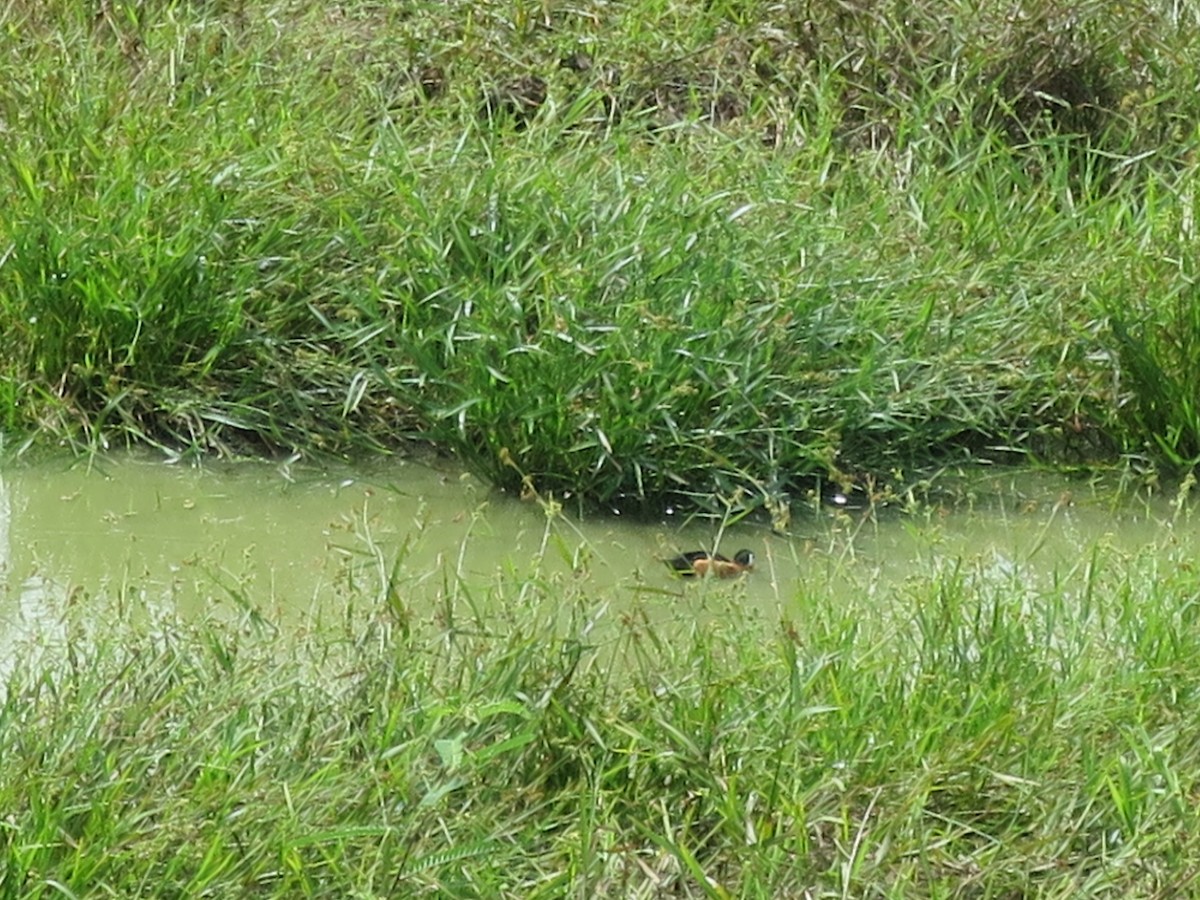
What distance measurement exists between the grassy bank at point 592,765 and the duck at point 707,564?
693 millimetres

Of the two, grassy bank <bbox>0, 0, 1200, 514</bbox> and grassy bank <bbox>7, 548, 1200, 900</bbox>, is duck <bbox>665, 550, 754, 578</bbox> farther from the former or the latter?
grassy bank <bbox>7, 548, 1200, 900</bbox>

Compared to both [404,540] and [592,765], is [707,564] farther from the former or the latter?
[592,765]

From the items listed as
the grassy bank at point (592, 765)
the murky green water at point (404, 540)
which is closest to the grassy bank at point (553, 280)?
the murky green water at point (404, 540)

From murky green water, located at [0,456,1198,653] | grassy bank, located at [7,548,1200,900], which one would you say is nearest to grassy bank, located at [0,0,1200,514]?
murky green water, located at [0,456,1198,653]

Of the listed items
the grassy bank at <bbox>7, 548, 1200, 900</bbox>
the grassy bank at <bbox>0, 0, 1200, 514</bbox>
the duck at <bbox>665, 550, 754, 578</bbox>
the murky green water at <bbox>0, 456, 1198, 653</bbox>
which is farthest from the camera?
the grassy bank at <bbox>0, 0, 1200, 514</bbox>

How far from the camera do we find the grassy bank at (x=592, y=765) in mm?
2648

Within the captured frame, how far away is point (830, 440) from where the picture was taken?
4.44 metres

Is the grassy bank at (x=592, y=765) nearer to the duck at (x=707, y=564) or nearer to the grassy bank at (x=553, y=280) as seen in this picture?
the duck at (x=707, y=564)

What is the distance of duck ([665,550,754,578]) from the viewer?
157 inches

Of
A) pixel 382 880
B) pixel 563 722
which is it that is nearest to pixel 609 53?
pixel 563 722

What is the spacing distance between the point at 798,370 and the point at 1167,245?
1158mm

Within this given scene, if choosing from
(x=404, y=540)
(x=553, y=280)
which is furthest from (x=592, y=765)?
(x=553, y=280)

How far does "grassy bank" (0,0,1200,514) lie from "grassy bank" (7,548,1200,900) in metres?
0.95

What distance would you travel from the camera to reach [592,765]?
9.59 ft
